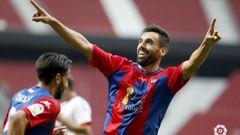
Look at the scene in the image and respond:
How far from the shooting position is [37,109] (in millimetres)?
6578

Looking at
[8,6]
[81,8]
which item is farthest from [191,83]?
[8,6]

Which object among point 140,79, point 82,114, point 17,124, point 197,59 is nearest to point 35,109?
point 17,124

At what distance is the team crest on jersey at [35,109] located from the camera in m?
6.55

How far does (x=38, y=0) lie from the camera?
15.8 metres

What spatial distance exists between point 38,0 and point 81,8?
76 cm

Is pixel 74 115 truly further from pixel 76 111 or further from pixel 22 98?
pixel 22 98

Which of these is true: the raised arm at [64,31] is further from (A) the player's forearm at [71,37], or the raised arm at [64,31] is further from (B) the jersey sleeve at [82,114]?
(B) the jersey sleeve at [82,114]

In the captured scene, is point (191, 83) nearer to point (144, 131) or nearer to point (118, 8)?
point (118, 8)

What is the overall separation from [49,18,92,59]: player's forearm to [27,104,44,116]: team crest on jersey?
666 millimetres

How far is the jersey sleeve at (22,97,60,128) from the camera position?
6551mm

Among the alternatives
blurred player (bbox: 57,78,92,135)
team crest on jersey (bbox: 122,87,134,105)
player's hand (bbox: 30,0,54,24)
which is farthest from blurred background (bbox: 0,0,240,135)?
player's hand (bbox: 30,0,54,24)

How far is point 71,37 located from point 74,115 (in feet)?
12.0

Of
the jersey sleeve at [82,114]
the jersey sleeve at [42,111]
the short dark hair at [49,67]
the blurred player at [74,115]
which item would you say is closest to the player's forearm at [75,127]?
the blurred player at [74,115]

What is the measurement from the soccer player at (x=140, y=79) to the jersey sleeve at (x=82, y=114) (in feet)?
10.4
